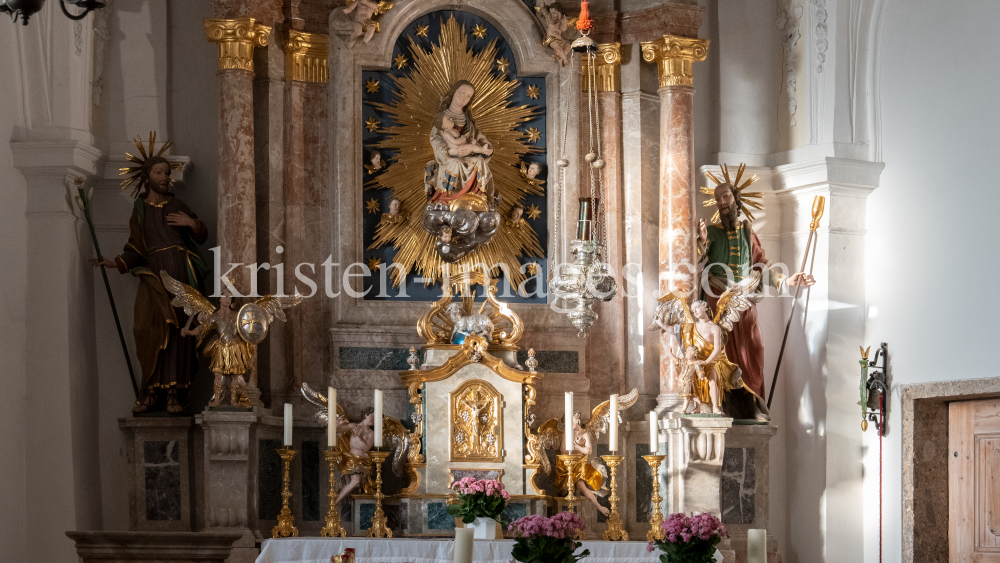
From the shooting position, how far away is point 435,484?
1081cm

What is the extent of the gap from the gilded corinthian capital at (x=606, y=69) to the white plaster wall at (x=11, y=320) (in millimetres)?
5000

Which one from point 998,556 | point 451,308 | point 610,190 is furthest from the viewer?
point 610,190

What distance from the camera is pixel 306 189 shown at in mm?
11703

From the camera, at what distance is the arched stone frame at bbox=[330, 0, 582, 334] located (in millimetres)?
11562

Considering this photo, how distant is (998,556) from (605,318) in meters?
3.83

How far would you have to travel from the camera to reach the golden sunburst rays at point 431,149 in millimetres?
11758

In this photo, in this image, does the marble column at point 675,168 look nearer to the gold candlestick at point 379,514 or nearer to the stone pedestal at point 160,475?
the gold candlestick at point 379,514

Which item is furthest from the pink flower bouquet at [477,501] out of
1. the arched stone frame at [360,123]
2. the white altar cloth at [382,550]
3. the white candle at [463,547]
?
the white candle at [463,547]

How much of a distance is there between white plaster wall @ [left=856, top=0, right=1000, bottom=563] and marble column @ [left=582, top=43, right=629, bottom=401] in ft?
7.64

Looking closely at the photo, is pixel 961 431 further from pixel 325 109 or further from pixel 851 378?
pixel 325 109

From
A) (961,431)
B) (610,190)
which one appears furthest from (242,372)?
(961,431)

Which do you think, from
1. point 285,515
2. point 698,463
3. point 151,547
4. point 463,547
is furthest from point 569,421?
point 463,547

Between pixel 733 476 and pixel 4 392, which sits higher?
pixel 4 392

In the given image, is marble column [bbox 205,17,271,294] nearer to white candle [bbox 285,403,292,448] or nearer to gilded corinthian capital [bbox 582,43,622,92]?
white candle [bbox 285,403,292,448]
